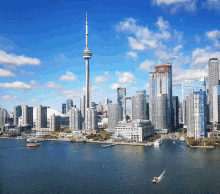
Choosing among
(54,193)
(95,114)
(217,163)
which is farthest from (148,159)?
(95,114)

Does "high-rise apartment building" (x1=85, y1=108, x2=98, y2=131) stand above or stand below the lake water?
above

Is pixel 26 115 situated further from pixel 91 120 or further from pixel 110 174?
pixel 110 174

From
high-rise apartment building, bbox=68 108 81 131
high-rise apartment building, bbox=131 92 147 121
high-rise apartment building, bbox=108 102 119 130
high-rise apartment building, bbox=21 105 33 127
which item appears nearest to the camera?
high-rise apartment building, bbox=68 108 81 131

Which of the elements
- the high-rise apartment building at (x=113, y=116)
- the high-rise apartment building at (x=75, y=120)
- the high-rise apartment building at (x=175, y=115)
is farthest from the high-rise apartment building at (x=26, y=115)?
the high-rise apartment building at (x=175, y=115)

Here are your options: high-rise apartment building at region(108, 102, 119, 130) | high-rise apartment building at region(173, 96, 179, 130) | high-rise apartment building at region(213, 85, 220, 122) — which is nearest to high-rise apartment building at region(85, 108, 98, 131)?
high-rise apartment building at region(108, 102, 119, 130)

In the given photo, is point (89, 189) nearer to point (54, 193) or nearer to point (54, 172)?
point (54, 193)

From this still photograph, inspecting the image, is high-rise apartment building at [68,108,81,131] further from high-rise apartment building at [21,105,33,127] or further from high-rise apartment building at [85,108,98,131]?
high-rise apartment building at [21,105,33,127]

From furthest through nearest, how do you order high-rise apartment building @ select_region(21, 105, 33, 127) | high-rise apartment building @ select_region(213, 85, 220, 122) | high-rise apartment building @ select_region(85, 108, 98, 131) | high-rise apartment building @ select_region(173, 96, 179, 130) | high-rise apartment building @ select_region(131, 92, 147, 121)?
high-rise apartment building @ select_region(21, 105, 33, 127) → high-rise apartment building @ select_region(173, 96, 179, 130) → high-rise apartment building @ select_region(131, 92, 147, 121) → high-rise apartment building @ select_region(213, 85, 220, 122) → high-rise apartment building @ select_region(85, 108, 98, 131)

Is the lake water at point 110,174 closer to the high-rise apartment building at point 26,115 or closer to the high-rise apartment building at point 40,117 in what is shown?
the high-rise apartment building at point 40,117

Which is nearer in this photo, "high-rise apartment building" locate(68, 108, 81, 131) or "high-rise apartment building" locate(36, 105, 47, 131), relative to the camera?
"high-rise apartment building" locate(68, 108, 81, 131)
